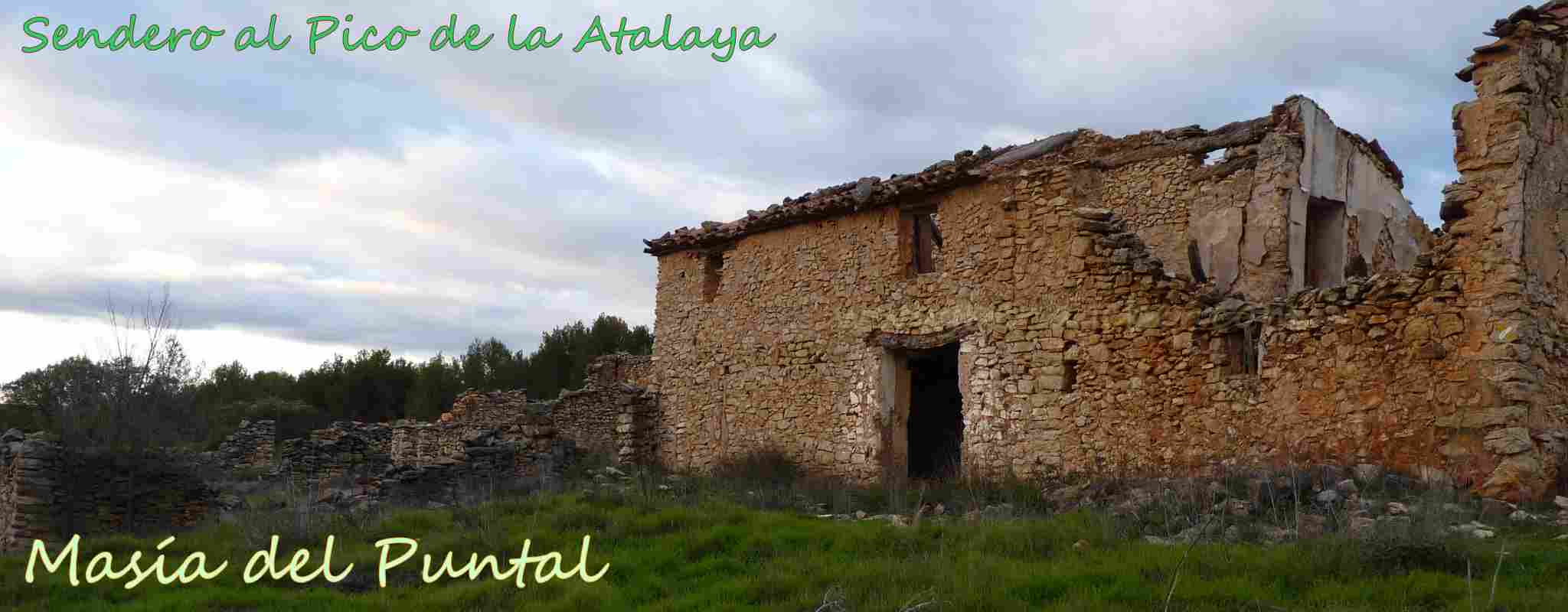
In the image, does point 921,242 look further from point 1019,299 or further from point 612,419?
point 612,419

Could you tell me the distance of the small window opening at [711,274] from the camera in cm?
1823

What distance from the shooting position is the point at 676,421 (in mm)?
18312

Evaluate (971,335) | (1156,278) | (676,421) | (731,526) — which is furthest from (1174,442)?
(676,421)

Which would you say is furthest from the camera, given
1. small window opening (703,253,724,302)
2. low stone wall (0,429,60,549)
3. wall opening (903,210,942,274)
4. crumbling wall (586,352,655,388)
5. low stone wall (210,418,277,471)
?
low stone wall (210,418,277,471)

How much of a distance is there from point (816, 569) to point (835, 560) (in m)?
0.27

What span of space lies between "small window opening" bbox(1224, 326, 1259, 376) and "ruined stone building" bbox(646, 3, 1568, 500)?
0.08ft

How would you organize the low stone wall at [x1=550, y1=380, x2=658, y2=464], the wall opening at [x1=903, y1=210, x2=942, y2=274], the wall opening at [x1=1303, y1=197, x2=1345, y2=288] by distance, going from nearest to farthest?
the wall opening at [x1=1303, y1=197, x2=1345, y2=288]
the wall opening at [x1=903, y1=210, x2=942, y2=274]
the low stone wall at [x1=550, y1=380, x2=658, y2=464]

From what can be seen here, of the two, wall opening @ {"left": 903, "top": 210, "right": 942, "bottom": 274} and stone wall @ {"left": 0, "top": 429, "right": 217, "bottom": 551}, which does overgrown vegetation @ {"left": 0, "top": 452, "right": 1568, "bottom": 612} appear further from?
wall opening @ {"left": 903, "top": 210, "right": 942, "bottom": 274}

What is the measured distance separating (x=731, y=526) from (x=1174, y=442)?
465 centimetres

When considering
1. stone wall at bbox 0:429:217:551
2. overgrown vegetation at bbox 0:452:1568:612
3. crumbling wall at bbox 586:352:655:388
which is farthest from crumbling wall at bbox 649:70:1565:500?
stone wall at bbox 0:429:217:551

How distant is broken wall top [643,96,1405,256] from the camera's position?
14031mm

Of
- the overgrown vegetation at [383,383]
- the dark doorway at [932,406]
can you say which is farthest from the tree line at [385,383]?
the dark doorway at [932,406]

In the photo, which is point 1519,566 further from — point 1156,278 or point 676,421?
point 676,421

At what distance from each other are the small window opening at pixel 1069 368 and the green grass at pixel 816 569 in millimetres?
3484
